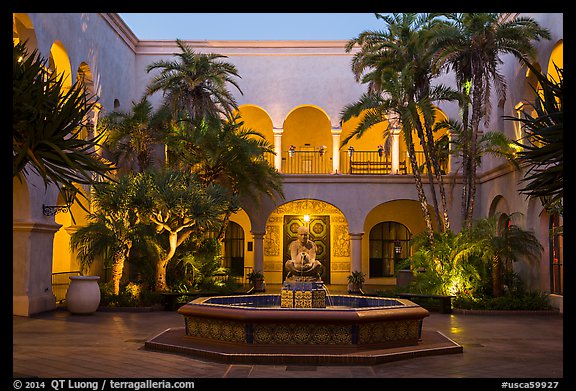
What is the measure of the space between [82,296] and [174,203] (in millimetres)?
3095

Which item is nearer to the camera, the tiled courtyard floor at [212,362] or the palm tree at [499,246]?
the tiled courtyard floor at [212,362]

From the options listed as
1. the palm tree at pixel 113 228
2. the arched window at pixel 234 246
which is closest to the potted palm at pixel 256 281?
the arched window at pixel 234 246

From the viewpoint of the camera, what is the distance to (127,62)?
25703 mm

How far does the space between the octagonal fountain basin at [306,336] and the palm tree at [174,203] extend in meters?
6.94

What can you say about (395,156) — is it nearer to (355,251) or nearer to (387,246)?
(355,251)

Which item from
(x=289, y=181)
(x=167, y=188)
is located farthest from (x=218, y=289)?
(x=289, y=181)

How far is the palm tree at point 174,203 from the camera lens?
1772 centimetres

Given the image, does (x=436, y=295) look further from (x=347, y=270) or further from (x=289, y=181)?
(x=347, y=270)

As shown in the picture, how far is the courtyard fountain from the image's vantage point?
32.9 ft

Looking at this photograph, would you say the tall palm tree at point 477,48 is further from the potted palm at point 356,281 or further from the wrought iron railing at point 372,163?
the wrought iron railing at point 372,163

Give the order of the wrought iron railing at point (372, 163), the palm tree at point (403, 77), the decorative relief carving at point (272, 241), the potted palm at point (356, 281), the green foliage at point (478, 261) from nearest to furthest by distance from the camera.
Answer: the green foliage at point (478, 261) → the palm tree at point (403, 77) → the potted palm at point (356, 281) → the wrought iron railing at point (372, 163) → the decorative relief carving at point (272, 241)

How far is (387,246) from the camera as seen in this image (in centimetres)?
3023

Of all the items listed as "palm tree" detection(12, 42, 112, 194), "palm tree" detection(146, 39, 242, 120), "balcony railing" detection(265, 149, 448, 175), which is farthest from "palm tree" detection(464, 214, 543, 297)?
"palm tree" detection(12, 42, 112, 194)
